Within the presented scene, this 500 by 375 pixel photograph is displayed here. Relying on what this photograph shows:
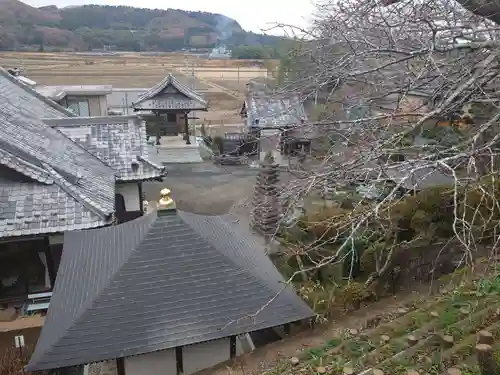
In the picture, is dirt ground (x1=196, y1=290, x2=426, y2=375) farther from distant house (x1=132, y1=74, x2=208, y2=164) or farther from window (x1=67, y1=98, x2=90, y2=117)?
window (x1=67, y1=98, x2=90, y2=117)

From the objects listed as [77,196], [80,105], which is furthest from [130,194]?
[80,105]

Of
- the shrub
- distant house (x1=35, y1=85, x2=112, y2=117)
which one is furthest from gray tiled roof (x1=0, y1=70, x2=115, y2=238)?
distant house (x1=35, y1=85, x2=112, y2=117)

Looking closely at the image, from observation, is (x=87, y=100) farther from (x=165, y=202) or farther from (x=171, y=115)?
(x=165, y=202)

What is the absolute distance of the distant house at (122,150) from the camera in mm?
11719

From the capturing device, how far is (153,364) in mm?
6289

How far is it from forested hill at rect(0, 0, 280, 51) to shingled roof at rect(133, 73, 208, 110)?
56193mm

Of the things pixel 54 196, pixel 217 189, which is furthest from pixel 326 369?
pixel 217 189

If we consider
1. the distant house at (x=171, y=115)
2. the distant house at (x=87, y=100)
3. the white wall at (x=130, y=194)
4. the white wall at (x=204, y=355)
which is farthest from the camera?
the distant house at (x=171, y=115)

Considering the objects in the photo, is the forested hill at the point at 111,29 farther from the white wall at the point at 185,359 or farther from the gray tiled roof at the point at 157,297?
the white wall at the point at 185,359

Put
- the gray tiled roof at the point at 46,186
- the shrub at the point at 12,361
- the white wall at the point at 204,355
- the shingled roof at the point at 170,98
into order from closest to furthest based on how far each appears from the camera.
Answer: the white wall at the point at 204,355 < the shrub at the point at 12,361 < the gray tiled roof at the point at 46,186 < the shingled roof at the point at 170,98

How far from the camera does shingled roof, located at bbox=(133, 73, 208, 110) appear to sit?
25562 millimetres

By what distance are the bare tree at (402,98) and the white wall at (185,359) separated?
2316 millimetres

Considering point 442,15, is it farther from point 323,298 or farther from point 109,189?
point 109,189

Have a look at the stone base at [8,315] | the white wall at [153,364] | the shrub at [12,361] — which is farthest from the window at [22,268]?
the white wall at [153,364]
